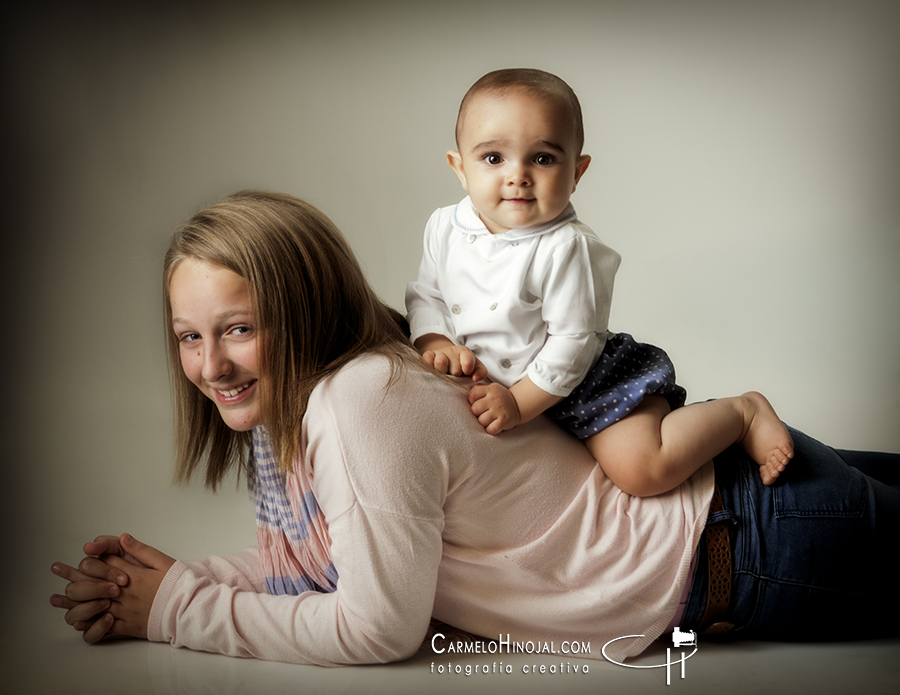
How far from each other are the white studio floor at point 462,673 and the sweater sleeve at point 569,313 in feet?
1.40

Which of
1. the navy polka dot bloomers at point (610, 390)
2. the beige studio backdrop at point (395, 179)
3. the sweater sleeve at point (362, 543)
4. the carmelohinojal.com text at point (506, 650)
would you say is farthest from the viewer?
the beige studio backdrop at point (395, 179)

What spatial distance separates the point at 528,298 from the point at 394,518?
43 cm

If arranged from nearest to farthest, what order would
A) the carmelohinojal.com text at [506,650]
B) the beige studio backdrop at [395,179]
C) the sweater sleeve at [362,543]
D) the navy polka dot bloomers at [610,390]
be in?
the sweater sleeve at [362,543] < the carmelohinojal.com text at [506,650] < the navy polka dot bloomers at [610,390] < the beige studio backdrop at [395,179]

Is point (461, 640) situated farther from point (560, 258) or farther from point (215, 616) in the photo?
point (560, 258)

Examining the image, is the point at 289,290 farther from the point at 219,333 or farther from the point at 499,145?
the point at 499,145

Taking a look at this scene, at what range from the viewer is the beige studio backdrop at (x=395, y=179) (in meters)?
1.90

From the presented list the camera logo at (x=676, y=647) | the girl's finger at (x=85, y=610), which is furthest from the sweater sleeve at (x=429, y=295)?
the girl's finger at (x=85, y=610)

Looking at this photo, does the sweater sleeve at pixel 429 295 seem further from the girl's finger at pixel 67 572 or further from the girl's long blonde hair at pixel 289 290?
the girl's finger at pixel 67 572

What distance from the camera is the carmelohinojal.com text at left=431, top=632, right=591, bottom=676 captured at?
1255 millimetres

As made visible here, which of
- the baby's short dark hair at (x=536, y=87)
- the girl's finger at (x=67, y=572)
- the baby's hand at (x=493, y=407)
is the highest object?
the baby's short dark hair at (x=536, y=87)

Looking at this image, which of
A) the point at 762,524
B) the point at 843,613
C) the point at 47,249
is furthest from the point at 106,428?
the point at 843,613

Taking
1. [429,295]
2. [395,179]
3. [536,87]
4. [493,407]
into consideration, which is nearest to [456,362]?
[493,407]

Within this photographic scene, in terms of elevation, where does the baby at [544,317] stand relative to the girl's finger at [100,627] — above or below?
above

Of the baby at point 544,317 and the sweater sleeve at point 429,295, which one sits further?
the sweater sleeve at point 429,295
